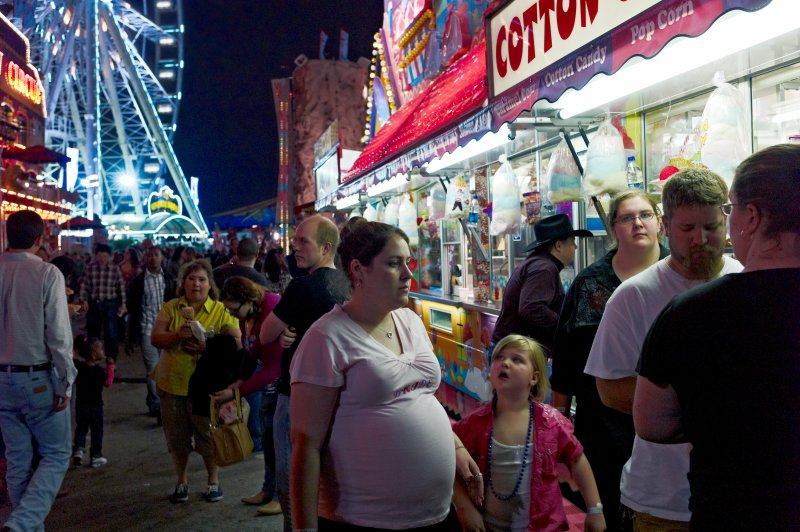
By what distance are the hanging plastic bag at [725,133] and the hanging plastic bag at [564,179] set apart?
1292 mm

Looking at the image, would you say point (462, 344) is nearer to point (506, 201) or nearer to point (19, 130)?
point (506, 201)

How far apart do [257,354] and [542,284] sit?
70.7 inches

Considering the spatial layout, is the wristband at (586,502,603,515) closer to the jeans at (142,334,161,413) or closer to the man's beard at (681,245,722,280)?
the man's beard at (681,245,722,280)

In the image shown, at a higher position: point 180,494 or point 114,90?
point 114,90

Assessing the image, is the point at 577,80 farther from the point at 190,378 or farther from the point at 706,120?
the point at 190,378

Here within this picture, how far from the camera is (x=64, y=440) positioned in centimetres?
447

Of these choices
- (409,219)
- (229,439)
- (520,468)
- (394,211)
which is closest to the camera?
(520,468)

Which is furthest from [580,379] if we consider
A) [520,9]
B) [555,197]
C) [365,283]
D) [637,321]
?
[520,9]

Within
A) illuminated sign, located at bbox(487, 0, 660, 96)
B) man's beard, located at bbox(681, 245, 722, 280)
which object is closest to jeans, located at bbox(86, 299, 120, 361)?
illuminated sign, located at bbox(487, 0, 660, 96)

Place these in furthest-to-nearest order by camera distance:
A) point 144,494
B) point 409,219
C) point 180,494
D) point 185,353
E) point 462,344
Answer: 1. point 409,219
2. point 462,344
3. point 144,494
4. point 180,494
5. point 185,353

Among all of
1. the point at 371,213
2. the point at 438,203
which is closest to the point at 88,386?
the point at 438,203

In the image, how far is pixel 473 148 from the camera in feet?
21.0

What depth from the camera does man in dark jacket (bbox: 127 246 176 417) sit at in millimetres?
8109

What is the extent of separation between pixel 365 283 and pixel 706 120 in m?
1.93
